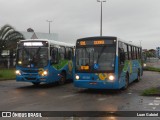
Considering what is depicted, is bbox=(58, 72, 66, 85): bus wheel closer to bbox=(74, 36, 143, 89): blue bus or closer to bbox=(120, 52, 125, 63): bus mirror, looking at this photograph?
bbox=(74, 36, 143, 89): blue bus

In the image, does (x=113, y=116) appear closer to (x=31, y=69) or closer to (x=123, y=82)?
(x=123, y=82)

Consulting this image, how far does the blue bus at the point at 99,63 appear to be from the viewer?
17062 millimetres

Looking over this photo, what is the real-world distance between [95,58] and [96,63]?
0.81ft

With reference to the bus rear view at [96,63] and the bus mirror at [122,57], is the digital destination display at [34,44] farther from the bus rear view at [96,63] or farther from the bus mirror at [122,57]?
the bus mirror at [122,57]

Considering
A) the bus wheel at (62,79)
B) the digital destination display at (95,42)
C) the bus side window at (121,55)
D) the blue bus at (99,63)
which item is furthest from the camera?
the bus wheel at (62,79)

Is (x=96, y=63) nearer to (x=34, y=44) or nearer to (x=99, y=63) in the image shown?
(x=99, y=63)

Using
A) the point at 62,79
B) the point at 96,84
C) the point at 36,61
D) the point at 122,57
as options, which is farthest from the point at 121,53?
the point at 62,79

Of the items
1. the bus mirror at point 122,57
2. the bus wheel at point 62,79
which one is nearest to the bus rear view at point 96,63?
the bus mirror at point 122,57

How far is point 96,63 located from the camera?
56.6ft

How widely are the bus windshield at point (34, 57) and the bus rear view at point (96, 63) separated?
118 inches

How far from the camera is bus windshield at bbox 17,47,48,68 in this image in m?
20.3

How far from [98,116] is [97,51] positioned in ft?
22.7

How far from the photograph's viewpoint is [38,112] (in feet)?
38.4

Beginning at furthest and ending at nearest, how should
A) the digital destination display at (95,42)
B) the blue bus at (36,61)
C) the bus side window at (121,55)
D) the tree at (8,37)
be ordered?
1. the tree at (8,37)
2. the blue bus at (36,61)
3. the bus side window at (121,55)
4. the digital destination display at (95,42)
